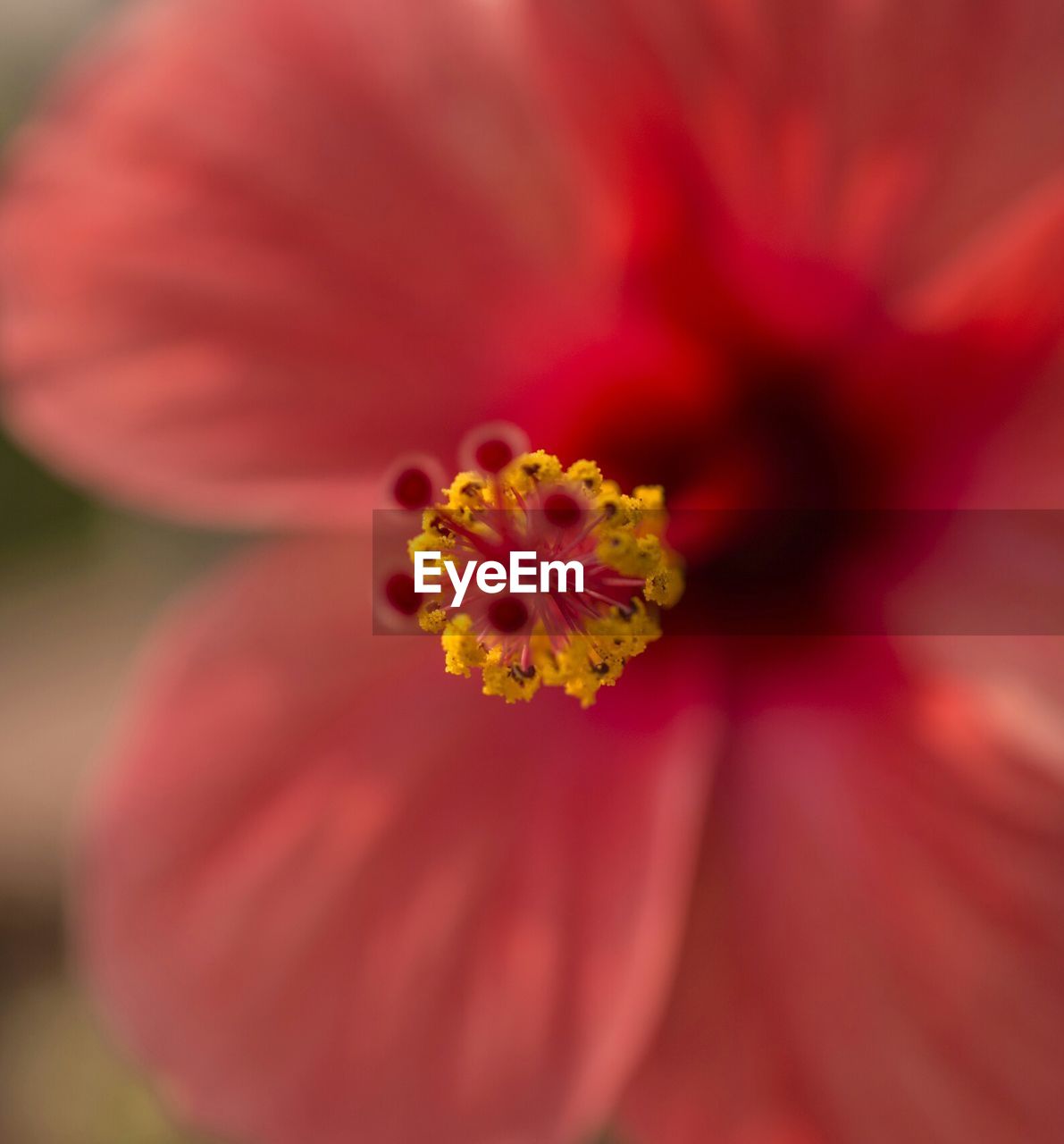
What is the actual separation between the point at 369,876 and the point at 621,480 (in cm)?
26

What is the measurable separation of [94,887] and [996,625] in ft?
1.67

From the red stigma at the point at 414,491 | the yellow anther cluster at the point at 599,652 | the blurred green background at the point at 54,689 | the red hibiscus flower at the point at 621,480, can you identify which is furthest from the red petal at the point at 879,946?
the blurred green background at the point at 54,689

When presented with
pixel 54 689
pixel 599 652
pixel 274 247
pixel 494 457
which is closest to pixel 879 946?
pixel 599 652

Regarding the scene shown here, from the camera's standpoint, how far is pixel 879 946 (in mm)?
744

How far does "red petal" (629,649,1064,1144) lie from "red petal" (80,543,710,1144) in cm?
4

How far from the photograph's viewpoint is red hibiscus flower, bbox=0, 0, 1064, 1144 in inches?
28.3

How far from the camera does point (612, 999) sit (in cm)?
74

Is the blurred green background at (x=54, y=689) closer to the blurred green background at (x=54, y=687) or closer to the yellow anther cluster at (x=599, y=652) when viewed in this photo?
the blurred green background at (x=54, y=687)

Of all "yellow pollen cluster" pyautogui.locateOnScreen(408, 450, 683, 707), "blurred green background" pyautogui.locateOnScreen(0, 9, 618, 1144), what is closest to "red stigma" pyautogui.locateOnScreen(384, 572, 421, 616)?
"yellow pollen cluster" pyautogui.locateOnScreen(408, 450, 683, 707)

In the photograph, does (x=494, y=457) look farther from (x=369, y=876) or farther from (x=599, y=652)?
(x=369, y=876)

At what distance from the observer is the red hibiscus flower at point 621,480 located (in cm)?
72

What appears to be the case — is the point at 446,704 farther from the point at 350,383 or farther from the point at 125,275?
the point at 125,275

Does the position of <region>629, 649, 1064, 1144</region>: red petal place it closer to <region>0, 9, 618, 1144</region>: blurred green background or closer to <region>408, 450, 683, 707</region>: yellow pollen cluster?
→ <region>408, 450, 683, 707</region>: yellow pollen cluster

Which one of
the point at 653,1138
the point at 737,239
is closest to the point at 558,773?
the point at 653,1138
